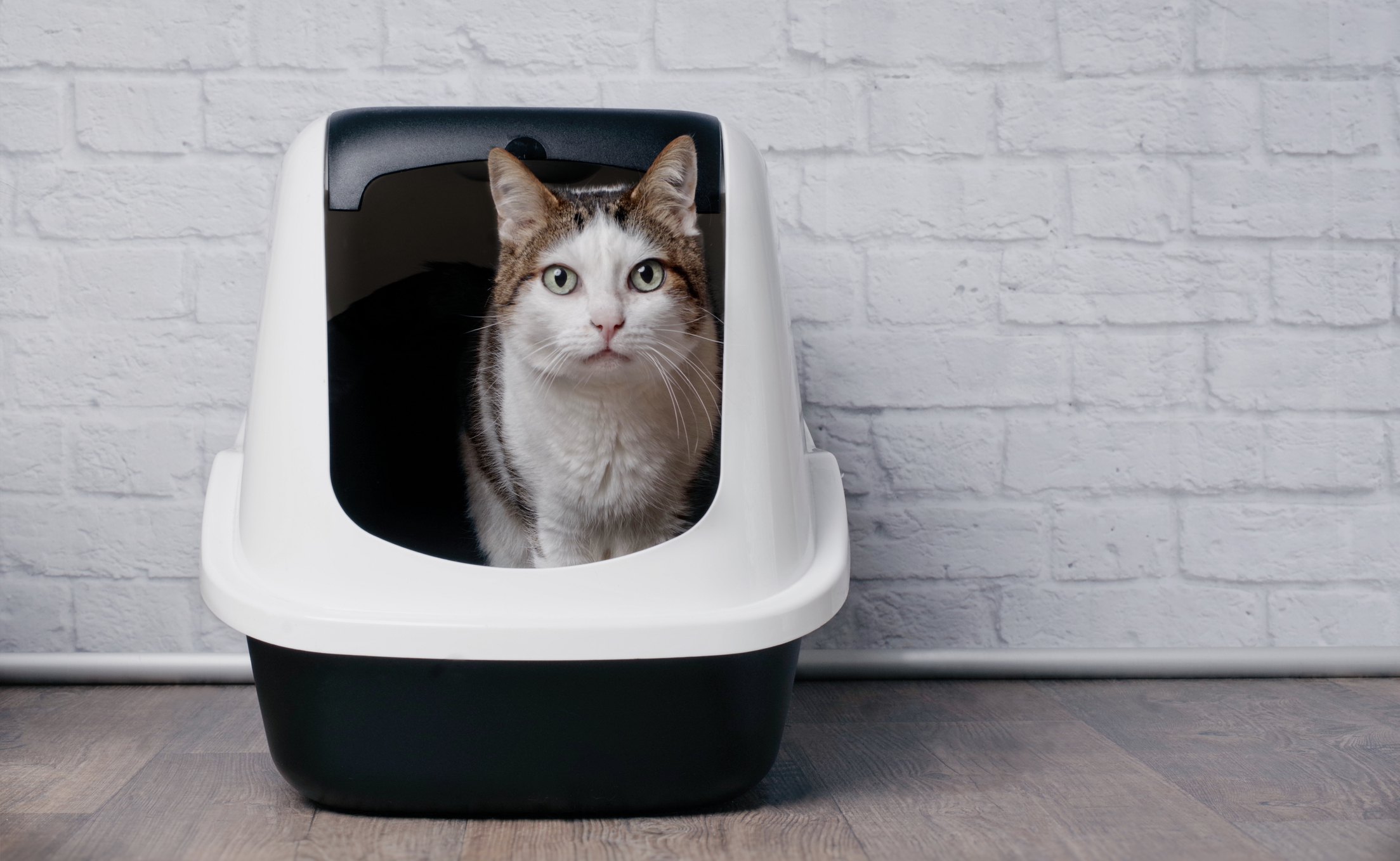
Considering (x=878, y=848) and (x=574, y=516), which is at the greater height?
(x=574, y=516)

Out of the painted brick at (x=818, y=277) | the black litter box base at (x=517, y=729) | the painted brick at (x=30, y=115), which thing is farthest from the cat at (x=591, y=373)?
the painted brick at (x=30, y=115)

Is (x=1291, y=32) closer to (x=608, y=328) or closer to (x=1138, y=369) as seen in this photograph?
(x=1138, y=369)

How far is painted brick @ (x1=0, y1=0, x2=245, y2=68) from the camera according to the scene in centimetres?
105

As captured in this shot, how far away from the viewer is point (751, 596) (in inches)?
25.7

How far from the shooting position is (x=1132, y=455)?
1.12m

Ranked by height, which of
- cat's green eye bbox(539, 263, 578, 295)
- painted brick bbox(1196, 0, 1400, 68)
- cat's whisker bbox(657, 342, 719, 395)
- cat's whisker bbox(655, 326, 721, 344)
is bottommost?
cat's whisker bbox(657, 342, 719, 395)

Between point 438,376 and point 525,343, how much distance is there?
8 cm

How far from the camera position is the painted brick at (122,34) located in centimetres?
105

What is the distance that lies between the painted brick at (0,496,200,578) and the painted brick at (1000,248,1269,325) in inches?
40.5

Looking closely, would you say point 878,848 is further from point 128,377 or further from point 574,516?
point 128,377

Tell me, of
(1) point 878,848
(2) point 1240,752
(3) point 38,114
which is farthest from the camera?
(3) point 38,114

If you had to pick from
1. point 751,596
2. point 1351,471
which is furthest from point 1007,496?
point 751,596

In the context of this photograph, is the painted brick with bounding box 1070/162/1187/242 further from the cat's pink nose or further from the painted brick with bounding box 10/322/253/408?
the painted brick with bounding box 10/322/253/408

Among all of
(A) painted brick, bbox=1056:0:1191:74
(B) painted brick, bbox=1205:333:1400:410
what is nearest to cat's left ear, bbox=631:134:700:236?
(A) painted brick, bbox=1056:0:1191:74
